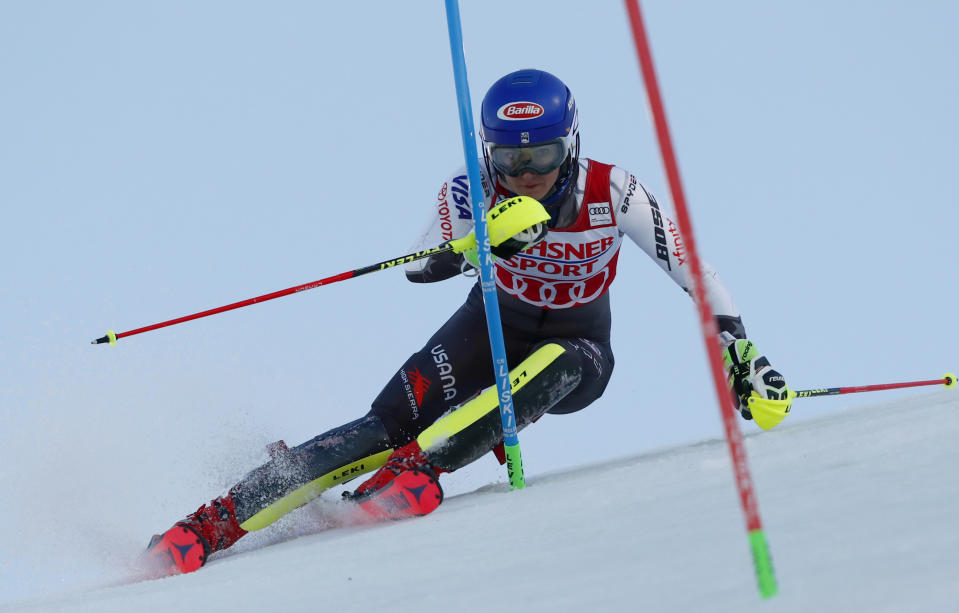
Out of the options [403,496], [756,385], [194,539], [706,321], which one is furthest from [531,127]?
[706,321]

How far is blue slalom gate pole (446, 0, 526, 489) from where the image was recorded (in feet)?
10.1

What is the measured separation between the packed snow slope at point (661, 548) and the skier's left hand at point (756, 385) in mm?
483

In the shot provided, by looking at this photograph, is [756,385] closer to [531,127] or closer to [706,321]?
[531,127]

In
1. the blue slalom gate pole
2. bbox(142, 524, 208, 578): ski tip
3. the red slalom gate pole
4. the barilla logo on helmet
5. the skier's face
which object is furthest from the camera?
the skier's face

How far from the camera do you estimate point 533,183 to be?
345 cm

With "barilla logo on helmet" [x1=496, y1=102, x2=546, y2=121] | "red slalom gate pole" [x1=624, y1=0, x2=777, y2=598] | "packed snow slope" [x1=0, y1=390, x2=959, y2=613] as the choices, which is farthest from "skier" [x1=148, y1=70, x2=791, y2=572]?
"red slalom gate pole" [x1=624, y1=0, x2=777, y2=598]

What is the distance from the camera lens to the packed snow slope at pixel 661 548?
1188 millimetres

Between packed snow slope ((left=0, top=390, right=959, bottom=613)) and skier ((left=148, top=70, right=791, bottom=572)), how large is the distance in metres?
0.26

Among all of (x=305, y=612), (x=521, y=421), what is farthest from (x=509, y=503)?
(x=305, y=612)

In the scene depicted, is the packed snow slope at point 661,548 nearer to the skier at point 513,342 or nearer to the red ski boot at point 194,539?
the red ski boot at point 194,539

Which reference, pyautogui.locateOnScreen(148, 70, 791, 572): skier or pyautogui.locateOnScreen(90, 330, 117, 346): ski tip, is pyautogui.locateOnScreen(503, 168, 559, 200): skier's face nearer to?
pyautogui.locateOnScreen(148, 70, 791, 572): skier

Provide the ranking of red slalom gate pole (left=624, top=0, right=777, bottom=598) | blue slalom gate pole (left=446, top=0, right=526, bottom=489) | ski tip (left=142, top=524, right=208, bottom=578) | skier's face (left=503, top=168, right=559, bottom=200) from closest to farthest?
red slalom gate pole (left=624, top=0, right=777, bottom=598)
ski tip (left=142, top=524, right=208, bottom=578)
blue slalom gate pole (left=446, top=0, right=526, bottom=489)
skier's face (left=503, top=168, right=559, bottom=200)

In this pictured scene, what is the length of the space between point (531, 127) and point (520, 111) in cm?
7

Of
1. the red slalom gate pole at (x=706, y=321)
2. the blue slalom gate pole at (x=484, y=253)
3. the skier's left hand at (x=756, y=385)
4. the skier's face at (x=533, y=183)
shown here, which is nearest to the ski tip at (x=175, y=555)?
the blue slalom gate pole at (x=484, y=253)
